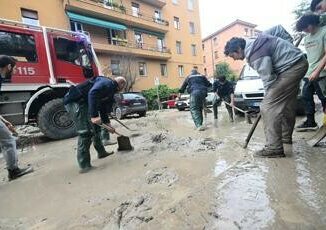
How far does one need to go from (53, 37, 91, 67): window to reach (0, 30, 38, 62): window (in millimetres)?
607

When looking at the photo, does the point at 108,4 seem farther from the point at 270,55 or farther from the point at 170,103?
the point at 270,55

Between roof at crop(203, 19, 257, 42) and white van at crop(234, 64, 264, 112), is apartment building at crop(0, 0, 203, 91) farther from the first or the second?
roof at crop(203, 19, 257, 42)

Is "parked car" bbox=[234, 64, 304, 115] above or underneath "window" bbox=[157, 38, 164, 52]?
underneath

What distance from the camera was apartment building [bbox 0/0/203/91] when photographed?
18734mm

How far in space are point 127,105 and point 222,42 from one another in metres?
37.7

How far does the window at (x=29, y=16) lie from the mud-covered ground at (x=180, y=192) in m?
15.8

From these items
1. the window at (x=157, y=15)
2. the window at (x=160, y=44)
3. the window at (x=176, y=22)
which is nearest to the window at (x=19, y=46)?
the window at (x=160, y=44)

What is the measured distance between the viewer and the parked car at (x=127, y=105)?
13378 millimetres

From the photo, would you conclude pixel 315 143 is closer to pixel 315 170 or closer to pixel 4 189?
pixel 315 170

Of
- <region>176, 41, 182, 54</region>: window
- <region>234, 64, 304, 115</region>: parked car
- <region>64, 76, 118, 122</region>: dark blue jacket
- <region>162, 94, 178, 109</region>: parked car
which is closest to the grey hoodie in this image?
<region>64, 76, 118, 122</region>: dark blue jacket

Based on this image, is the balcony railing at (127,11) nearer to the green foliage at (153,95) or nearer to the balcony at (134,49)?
the balcony at (134,49)

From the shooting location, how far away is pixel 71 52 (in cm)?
780

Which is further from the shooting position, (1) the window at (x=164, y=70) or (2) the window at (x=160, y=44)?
(1) the window at (x=164, y=70)

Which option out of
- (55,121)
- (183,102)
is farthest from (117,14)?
(55,121)
